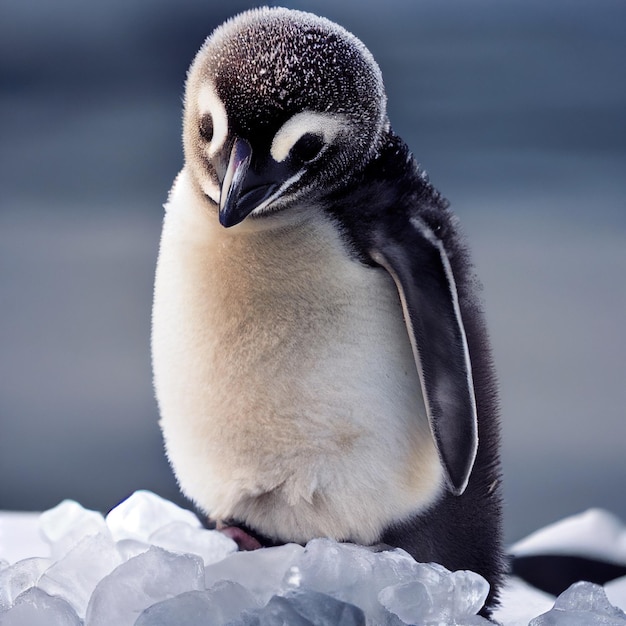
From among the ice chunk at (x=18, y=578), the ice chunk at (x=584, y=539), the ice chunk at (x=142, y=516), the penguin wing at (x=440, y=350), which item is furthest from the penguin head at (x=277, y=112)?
the ice chunk at (x=584, y=539)

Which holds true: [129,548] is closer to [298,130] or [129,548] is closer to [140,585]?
[140,585]

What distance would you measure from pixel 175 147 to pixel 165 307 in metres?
0.32

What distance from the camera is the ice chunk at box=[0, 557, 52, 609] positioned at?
128 centimetres

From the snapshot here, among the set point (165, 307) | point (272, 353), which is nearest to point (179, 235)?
point (165, 307)

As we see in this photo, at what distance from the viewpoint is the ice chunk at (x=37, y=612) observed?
1.14 metres

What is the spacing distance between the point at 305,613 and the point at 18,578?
0.40 metres

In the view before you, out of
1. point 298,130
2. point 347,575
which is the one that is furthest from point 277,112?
point 347,575

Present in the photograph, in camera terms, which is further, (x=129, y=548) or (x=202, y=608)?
(x=129, y=548)

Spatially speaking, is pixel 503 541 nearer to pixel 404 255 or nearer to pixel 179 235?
pixel 404 255

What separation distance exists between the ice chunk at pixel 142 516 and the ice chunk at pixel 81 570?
310 millimetres

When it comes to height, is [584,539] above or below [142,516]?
below

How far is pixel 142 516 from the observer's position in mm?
1759

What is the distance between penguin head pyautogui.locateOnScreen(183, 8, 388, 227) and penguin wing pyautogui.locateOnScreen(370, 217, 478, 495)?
0.14 m

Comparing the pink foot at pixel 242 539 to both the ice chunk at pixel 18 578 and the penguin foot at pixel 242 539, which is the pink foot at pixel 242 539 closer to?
the penguin foot at pixel 242 539
